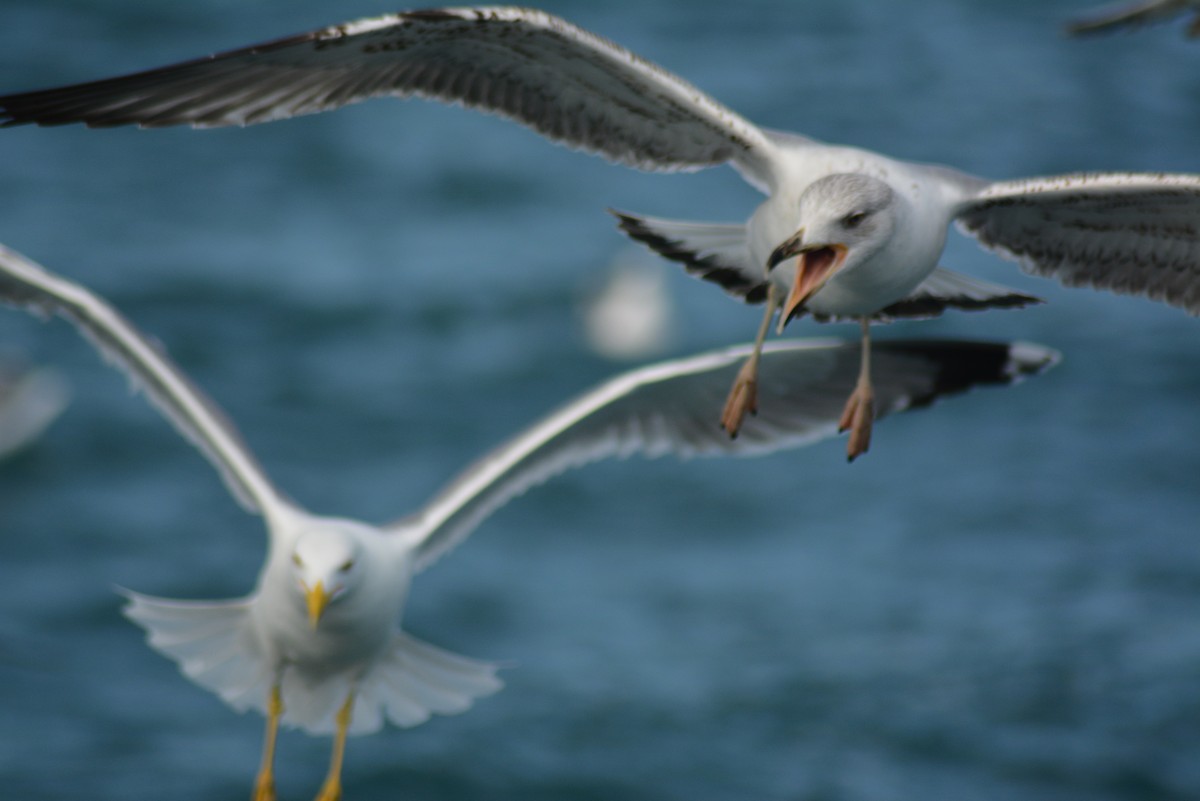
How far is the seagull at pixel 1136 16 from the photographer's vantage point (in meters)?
8.85

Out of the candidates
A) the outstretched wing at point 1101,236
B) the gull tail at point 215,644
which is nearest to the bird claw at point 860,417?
the outstretched wing at point 1101,236

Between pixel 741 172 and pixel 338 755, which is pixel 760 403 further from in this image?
pixel 338 755

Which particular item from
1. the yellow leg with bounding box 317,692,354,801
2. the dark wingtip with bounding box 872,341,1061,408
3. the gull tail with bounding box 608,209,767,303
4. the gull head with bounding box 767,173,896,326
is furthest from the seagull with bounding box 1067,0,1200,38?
the yellow leg with bounding box 317,692,354,801

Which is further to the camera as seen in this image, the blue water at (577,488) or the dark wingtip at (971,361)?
the blue water at (577,488)

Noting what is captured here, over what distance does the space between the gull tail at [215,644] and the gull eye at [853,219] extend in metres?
3.21

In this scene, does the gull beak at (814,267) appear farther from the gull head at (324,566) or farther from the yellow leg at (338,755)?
the yellow leg at (338,755)

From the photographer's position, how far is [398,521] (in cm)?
744

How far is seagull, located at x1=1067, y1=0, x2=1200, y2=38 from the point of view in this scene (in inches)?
348

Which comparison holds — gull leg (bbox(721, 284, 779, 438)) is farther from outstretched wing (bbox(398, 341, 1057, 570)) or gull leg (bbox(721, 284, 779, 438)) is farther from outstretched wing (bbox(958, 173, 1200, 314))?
outstretched wing (bbox(398, 341, 1057, 570))

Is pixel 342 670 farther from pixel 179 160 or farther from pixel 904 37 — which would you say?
pixel 904 37

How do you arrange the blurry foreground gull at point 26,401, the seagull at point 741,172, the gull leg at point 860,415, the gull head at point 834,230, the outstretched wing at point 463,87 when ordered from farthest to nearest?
the blurry foreground gull at point 26,401 → the gull leg at point 860,415 → the outstretched wing at point 463,87 → the seagull at point 741,172 → the gull head at point 834,230

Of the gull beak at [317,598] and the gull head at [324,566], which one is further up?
the gull head at [324,566]

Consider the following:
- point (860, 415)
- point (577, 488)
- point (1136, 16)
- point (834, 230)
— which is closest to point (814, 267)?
point (834, 230)

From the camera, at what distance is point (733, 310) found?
19.2 metres
